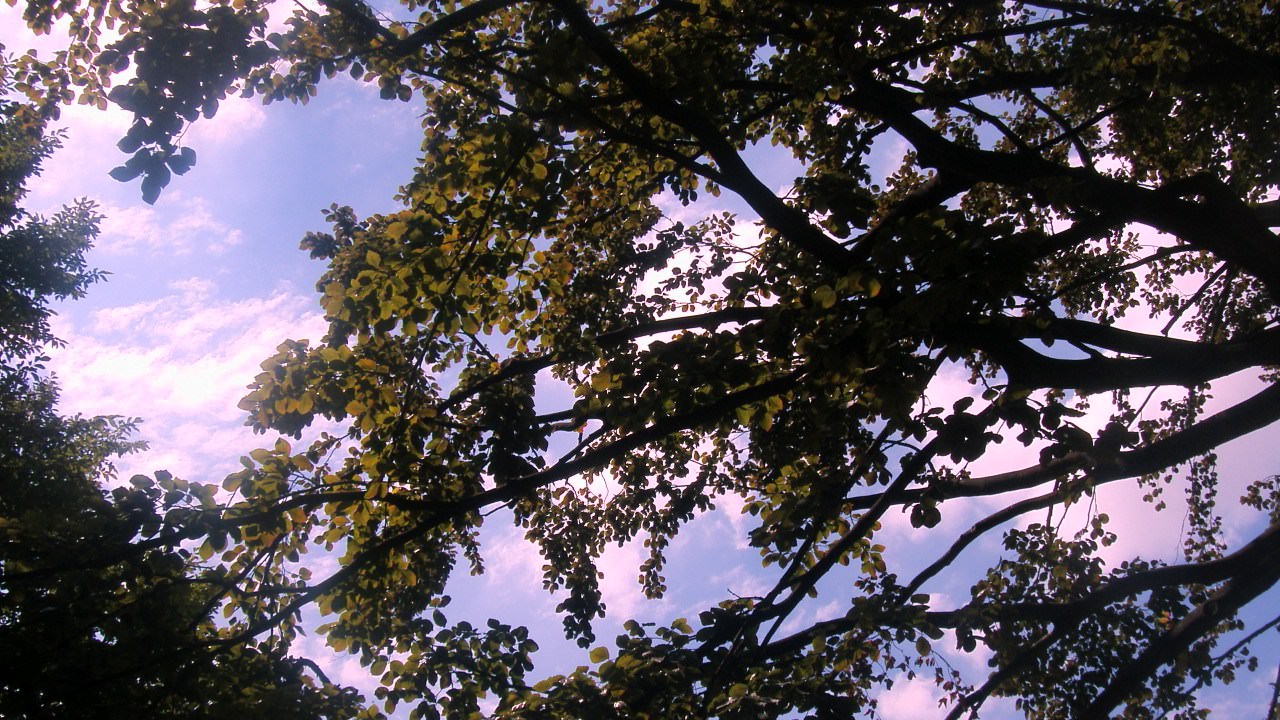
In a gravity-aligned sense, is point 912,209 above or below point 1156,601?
above

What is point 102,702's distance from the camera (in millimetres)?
4125

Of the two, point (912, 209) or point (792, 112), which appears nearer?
point (912, 209)

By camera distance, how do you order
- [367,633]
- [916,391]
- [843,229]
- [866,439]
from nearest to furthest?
1. [916,391]
2. [843,229]
3. [367,633]
4. [866,439]

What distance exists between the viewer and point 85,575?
412 centimetres

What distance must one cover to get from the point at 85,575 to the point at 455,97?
170 inches

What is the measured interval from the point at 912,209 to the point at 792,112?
6.06 feet

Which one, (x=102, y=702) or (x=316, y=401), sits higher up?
(x=316, y=401)

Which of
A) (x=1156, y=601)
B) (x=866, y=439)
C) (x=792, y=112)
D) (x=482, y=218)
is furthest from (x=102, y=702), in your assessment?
(x=1156, y=601)

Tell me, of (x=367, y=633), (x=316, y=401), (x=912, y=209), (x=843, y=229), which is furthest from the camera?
(x=912, y=209)

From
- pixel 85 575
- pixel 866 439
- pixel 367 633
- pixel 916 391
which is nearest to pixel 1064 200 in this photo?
pixel 916 391

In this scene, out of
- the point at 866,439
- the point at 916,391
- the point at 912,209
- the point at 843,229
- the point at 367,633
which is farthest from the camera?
the point at 866,439

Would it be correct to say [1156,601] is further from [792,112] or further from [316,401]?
[316,401]

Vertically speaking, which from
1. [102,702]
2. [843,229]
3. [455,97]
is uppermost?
[455,97]

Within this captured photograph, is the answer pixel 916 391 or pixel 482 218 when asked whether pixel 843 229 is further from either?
pixel 482 218
